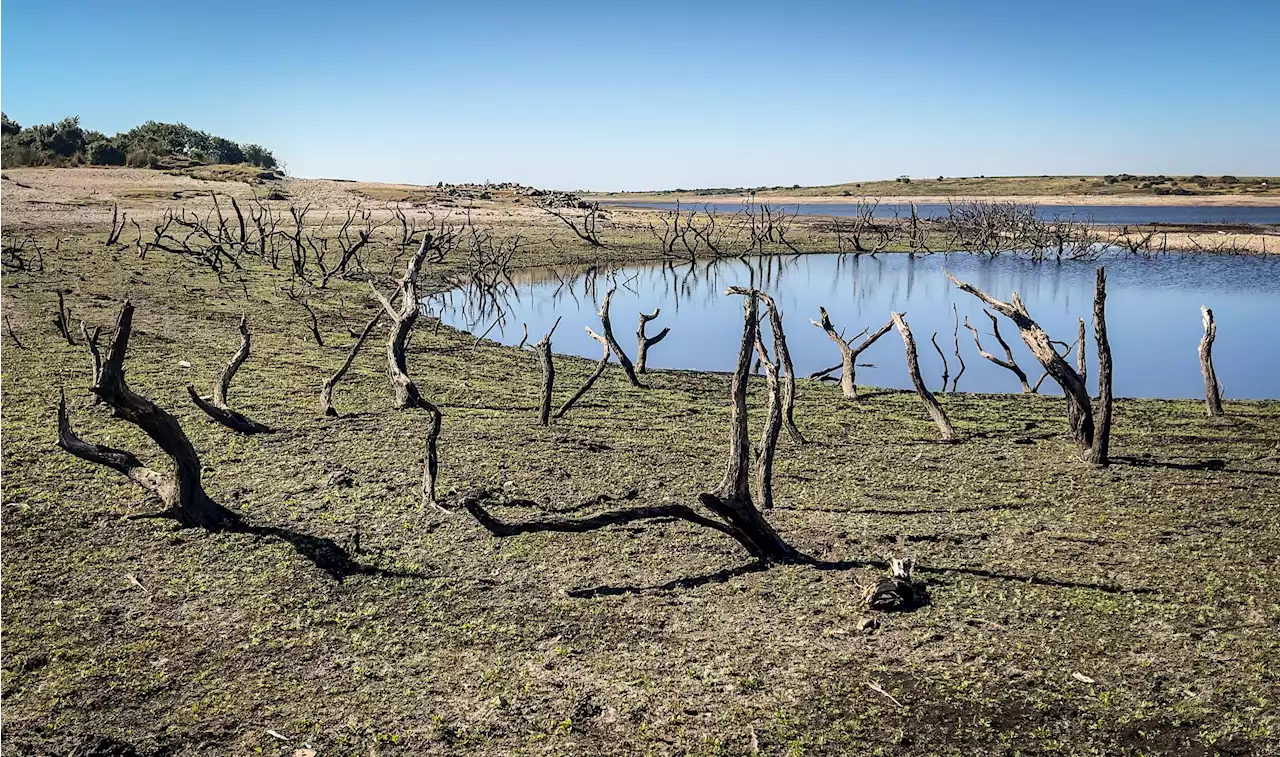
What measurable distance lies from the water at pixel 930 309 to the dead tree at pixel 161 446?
10382 millimetres

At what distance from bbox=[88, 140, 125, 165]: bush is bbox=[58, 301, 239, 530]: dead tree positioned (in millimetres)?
51722

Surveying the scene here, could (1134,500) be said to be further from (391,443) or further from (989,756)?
(391,443)

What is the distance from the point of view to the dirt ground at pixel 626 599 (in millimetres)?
5289

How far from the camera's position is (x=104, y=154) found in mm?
53156

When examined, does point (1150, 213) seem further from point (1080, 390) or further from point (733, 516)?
point (733, 516)

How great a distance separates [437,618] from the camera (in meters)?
6.55

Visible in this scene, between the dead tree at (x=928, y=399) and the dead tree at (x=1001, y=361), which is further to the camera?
the dead tree at (x=1001, y=361)

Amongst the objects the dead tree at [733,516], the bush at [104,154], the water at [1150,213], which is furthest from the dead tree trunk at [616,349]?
the water at [1150,213]

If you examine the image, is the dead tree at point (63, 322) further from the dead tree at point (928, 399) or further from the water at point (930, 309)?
the dead tree at point (928, 399)

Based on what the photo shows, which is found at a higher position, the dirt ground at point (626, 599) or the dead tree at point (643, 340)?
the dead tree at point (643, 340)

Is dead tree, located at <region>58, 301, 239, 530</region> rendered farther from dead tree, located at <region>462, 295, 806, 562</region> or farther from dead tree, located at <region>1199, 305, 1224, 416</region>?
dead tree, located at <region>1199, 305, 1224, 416</region>

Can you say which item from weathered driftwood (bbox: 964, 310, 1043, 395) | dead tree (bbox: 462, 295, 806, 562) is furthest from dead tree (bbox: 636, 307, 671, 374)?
dead tree (bbox: 462, 295, 806, 562)

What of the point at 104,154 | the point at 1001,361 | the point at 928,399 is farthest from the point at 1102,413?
the point at 104,154

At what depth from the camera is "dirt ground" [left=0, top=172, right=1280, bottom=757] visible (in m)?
5.29
